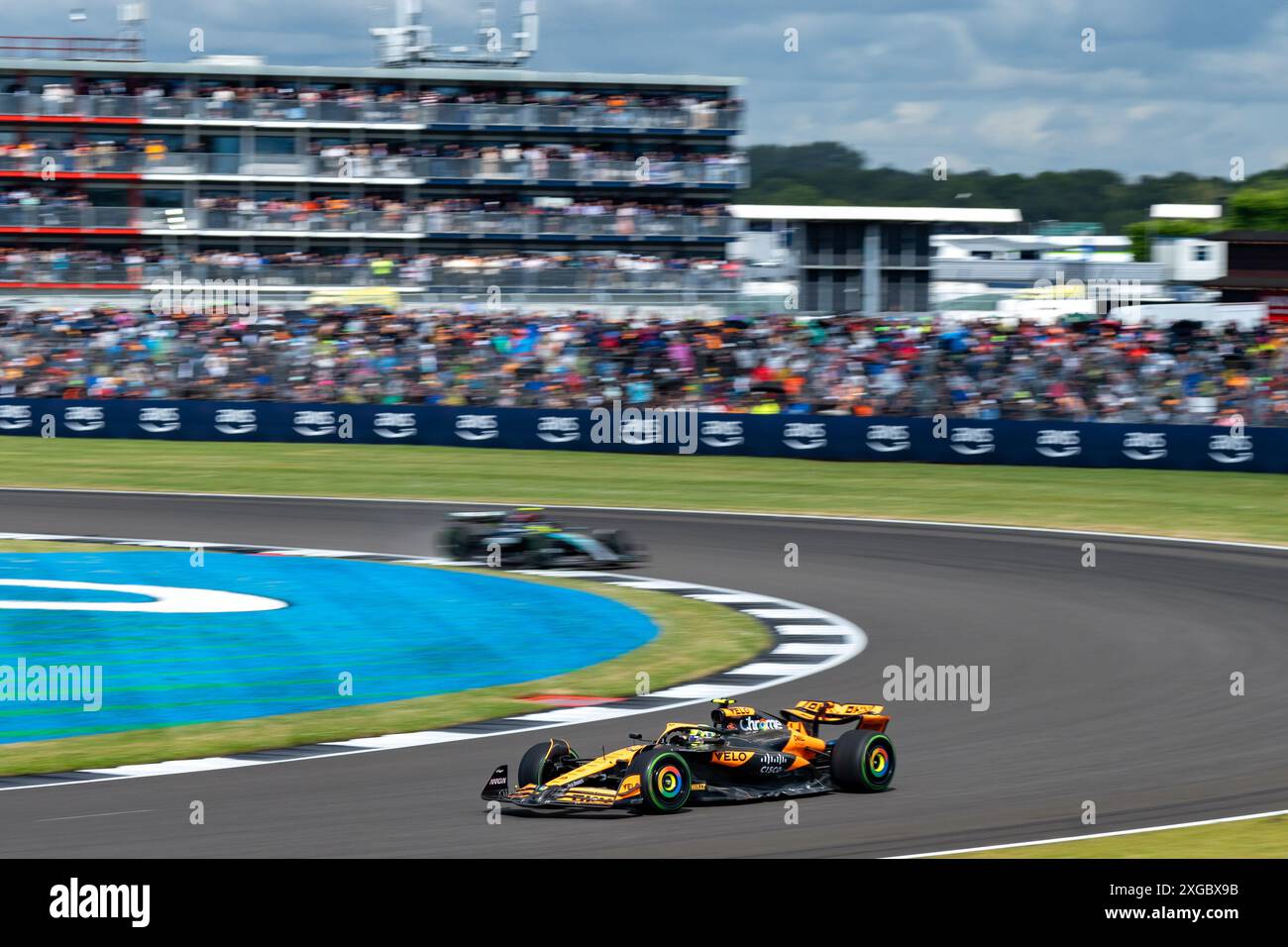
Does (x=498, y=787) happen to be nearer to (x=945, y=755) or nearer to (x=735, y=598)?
(x=945, y=755)

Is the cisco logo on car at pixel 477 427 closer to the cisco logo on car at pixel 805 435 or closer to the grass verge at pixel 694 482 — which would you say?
the grass verge at pixel 694 482

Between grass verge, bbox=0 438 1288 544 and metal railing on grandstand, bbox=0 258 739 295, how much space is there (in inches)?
500

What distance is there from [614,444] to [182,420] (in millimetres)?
8592

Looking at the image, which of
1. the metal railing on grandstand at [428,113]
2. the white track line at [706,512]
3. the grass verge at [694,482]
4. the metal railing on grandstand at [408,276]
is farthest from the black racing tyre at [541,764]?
the metal railing on grandstand at [428,113]

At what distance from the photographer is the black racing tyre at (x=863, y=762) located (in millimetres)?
8703

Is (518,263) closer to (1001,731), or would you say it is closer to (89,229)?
(89,229)

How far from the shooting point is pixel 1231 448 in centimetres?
2856

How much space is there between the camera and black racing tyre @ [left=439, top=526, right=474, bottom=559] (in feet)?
64.4

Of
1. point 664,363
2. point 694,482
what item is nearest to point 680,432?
point 664,363

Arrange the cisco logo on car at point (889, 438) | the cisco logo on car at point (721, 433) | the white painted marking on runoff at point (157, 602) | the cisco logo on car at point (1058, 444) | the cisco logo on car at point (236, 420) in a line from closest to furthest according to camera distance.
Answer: the white painted marking on runoff at point (157, 602) < the cisco logo on car at point (1058, 444) < the cisco logo on car at point (889, 438) < the cisco logo on car at point (721, 433) < the cisco logo on car at point (236, 420)

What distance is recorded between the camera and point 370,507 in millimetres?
25594

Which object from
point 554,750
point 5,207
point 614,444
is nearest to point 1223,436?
point 614,444

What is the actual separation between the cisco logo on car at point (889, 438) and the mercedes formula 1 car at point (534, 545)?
11.6 meters
